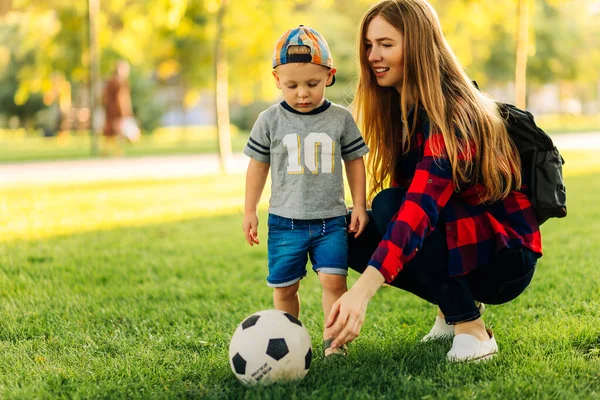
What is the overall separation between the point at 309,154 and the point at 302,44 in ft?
1.67

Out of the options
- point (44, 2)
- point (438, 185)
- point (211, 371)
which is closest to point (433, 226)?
point (438, 185)

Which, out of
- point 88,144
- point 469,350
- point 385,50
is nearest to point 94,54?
point 88,144

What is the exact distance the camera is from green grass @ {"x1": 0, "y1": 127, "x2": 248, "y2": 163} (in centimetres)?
1880

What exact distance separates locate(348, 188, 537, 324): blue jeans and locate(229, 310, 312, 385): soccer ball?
63 cm

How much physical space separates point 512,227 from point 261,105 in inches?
1339

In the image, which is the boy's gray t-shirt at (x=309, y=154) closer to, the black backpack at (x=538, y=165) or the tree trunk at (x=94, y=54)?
the black backpack at (x=538, y=165)

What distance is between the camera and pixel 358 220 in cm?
339

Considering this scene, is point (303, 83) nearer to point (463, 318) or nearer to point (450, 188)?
point (450, 188)

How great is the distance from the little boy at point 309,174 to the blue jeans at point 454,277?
221mm

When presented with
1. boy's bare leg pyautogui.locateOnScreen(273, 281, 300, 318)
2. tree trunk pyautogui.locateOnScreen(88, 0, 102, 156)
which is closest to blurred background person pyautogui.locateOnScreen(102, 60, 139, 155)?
tree trunk pyautogui.locateOnScreen(88, 0, 102, 156)

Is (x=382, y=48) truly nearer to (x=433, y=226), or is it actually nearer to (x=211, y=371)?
(x=433, y=226)

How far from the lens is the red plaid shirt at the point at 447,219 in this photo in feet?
9.55

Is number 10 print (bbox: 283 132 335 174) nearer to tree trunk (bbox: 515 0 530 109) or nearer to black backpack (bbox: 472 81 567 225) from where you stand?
black backpack (bbox: 472 81 567 225)

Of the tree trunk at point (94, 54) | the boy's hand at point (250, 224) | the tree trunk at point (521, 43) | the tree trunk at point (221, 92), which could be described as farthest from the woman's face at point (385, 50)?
the tree trunk at point (94, 54)
